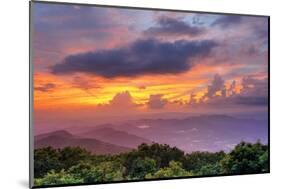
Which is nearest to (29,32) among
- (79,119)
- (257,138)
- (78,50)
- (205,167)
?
(78,50)

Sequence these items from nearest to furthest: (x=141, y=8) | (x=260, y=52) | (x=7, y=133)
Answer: (x=7, y=133) < (x=141, y=8) < (x=260, y=52)

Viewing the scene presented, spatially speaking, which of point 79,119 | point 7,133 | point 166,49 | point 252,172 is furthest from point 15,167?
point 252,172

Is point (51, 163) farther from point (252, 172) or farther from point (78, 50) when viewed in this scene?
point (252, 172)

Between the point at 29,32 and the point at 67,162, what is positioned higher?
the point at 29,32

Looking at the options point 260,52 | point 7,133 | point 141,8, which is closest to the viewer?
point 7,133

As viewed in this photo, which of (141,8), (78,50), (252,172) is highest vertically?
(141,8)

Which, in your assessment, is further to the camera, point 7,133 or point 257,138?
point 257,138
